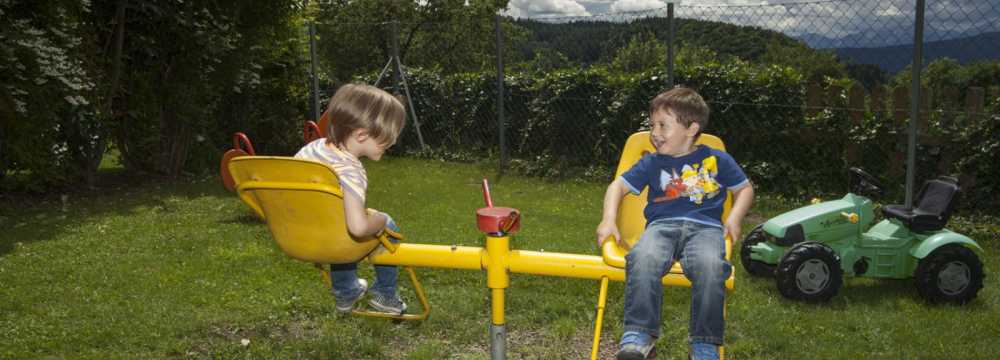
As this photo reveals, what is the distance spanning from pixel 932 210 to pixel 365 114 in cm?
316

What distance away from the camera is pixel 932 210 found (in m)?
4.33

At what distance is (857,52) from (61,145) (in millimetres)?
7402

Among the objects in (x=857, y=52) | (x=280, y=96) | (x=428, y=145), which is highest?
(x=857, y=52)

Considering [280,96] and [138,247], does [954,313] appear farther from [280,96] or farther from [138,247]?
[280,96]

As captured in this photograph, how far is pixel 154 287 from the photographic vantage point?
15.5 ft

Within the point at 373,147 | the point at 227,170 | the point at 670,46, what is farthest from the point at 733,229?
the point at 670,46

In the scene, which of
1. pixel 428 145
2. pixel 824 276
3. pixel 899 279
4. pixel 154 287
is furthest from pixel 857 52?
pixel 428 145

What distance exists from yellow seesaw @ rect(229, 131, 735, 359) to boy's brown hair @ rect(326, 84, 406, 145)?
11.8 inches

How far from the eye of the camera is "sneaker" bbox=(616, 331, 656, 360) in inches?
101

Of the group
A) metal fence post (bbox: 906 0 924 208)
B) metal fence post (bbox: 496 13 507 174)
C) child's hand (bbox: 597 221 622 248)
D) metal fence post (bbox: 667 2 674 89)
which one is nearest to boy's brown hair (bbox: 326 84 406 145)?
child's hand (bbox: 597 221 622 248)

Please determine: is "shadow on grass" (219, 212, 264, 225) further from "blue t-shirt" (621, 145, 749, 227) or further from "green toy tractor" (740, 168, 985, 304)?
"blue t-shirt" (621, 145, 749, 227)

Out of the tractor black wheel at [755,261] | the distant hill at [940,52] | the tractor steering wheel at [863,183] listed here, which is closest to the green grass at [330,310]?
the tractor black wheel at [755,261]

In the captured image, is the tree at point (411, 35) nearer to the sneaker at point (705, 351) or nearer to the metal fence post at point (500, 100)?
the metal fence post at point (500, 100)

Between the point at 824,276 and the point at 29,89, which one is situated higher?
the point at 29,89
